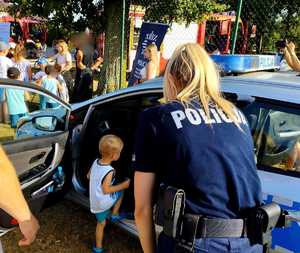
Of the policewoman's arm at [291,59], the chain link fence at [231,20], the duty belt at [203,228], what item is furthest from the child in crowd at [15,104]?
the chain link fence at [231,20]

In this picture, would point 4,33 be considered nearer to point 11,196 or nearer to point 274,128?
point 274,128

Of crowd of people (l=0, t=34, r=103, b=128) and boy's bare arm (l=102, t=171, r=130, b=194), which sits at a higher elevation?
crowd of people (l=0, t=34, r=103, b=128)

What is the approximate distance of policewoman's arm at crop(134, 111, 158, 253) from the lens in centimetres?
162

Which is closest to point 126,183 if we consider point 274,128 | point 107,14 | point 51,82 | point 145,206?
point 274,128

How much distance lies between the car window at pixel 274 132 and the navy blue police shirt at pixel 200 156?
2.50 feet

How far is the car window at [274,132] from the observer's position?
232cm

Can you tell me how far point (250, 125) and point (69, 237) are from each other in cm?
193

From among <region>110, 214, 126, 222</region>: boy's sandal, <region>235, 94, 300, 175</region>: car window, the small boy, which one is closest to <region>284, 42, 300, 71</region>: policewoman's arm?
<region>235, 94, 300, 175</region>: car window

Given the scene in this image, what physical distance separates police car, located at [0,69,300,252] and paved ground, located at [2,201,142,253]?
0.32 metres

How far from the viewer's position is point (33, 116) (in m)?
3.56

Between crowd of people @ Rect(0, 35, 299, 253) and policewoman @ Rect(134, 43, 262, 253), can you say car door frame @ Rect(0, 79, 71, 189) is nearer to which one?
crowd of people @ Rect(0, 35, 299, 253)

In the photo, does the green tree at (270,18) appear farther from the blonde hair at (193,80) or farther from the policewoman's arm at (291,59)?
the blonde hair at (193,80)

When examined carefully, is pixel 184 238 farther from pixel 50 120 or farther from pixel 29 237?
pixel 50 120

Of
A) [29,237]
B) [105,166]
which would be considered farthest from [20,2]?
[29,237]
